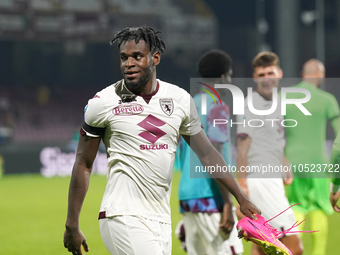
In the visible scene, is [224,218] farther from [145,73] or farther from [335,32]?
[335,32]

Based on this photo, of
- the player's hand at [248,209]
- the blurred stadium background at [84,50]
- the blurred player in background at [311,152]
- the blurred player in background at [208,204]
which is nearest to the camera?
the player's hand at [248,209]

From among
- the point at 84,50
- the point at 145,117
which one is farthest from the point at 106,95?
the point at 84,50

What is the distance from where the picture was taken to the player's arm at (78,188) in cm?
326

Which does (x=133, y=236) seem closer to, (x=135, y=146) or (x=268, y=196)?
(x=135, y=146)

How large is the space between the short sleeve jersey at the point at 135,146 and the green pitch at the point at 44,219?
13.9 feet

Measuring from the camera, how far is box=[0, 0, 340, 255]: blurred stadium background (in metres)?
21.6

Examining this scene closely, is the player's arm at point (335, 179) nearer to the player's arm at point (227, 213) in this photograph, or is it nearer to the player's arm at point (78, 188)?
the player's arm at point (227, 213)

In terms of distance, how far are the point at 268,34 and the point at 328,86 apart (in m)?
9.05

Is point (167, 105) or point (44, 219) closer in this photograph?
point (167, 105)

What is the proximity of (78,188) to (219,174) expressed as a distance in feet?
2.79

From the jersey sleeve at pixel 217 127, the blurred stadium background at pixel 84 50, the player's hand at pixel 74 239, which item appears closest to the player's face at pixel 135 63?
the player's hand at pixel 74 239

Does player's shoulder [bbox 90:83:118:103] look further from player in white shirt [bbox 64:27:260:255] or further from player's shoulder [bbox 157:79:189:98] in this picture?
player's shoulder [bbox 157:79:189:98]

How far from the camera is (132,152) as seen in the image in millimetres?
3285

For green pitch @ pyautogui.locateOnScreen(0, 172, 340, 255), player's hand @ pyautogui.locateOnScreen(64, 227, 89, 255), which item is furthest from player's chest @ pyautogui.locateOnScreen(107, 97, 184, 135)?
green pitch @ pyautogui.locateOnScreen(0, 172, 340, 255)
